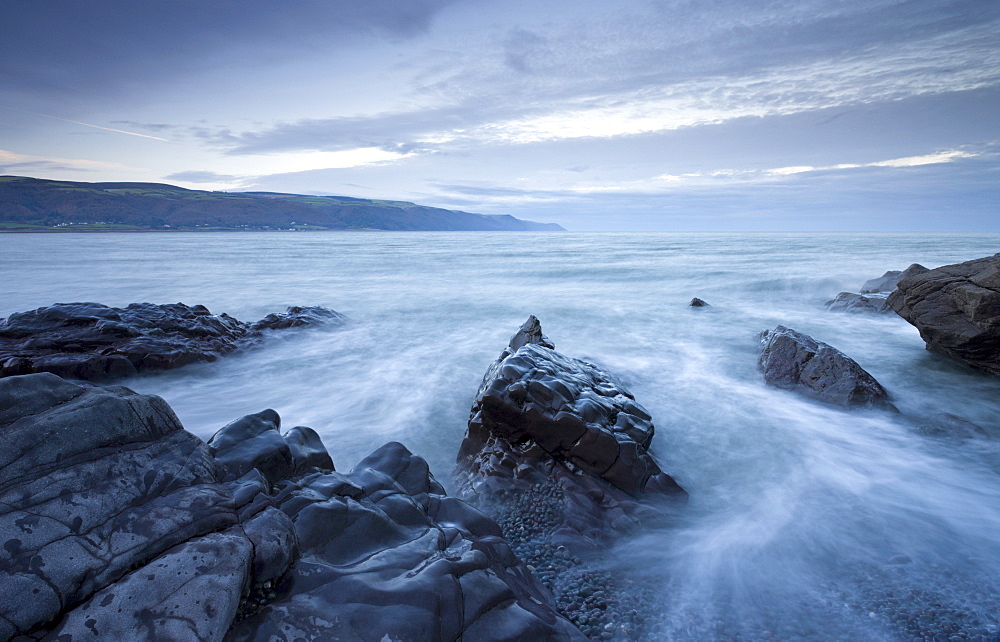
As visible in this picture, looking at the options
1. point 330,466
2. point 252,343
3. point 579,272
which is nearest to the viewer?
point 330,466

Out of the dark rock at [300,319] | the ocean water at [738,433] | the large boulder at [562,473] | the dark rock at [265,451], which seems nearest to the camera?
the dark rock at [265,451]

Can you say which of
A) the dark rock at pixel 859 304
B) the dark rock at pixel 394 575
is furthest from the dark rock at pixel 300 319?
the dark rock at pixel 859 304

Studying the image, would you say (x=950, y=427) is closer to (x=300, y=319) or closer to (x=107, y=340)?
(x=300, y=319)

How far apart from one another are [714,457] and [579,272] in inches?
906

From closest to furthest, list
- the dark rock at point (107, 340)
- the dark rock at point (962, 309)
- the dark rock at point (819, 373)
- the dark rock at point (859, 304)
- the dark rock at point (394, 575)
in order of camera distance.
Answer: the dark rock at point (394, 575) → the dark rock at point (819, 373) → the dark rock at point (962, 309) → the dark rock at point (107, 340) → the dark rock at point (859, 304)

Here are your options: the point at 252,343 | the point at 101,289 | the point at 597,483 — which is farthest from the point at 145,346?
the point at 101,289

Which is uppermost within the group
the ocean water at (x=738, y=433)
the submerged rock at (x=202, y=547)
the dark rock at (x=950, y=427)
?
the submerged rock at (x=202, y=547)

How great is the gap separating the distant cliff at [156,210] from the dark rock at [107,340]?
120m

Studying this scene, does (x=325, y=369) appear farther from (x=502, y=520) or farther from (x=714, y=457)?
(x=714, y=457)

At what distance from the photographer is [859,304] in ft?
46.5

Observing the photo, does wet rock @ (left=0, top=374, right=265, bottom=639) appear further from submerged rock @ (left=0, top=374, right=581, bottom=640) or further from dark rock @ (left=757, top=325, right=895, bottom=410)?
dark rock @ (left=757, top=325, right=895, bottom=410)

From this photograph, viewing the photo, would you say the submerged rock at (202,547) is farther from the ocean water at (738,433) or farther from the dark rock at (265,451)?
the ocean water at (738,433)

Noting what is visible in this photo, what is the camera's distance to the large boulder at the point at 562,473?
3.99 meters

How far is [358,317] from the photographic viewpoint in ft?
50.3
